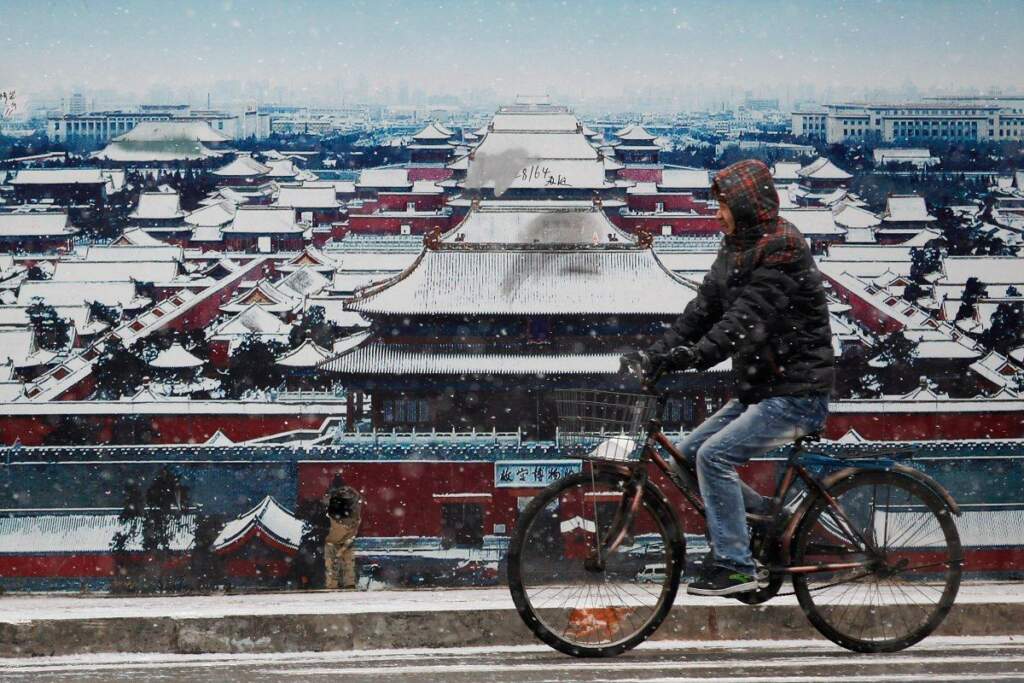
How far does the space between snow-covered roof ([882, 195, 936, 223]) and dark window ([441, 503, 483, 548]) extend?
5.23 m

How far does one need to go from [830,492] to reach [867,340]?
9.11 m

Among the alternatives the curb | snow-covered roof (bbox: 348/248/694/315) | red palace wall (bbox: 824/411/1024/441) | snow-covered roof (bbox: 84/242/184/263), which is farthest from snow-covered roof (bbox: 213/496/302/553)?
the curb

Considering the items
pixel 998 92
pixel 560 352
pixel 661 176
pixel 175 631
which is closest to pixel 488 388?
pixel 560 352

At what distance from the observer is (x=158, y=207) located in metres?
13.1

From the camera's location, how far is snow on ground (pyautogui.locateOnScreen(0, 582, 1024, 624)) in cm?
207

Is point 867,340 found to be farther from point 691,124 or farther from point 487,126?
point 487,126

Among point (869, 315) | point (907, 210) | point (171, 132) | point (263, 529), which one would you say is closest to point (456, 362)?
→ point (263, 529)

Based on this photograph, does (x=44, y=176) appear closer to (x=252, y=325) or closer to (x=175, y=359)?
(x=175, y=359)

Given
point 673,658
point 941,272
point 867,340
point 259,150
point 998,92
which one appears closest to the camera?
point 673,658

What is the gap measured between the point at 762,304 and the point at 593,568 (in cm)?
54

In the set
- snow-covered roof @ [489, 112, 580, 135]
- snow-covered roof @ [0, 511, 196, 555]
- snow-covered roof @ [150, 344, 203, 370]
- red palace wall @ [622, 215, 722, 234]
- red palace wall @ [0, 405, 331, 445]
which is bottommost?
snow-covered roof @ [0, 511, 196, 555]

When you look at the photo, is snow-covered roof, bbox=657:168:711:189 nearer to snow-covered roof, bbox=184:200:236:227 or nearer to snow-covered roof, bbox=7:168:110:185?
snow-covered roof, bbox=184:200:236:227

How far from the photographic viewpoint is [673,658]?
194 cm

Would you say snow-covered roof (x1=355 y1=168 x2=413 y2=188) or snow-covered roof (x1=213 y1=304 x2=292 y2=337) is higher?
snow-covered roof (x1=355 y1=168 x2=413 y2=188)
